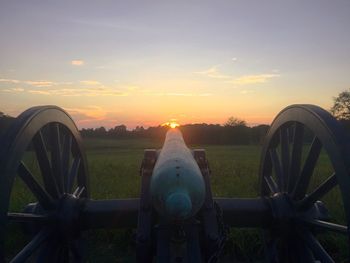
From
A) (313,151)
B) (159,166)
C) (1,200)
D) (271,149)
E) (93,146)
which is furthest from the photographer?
(93,146)

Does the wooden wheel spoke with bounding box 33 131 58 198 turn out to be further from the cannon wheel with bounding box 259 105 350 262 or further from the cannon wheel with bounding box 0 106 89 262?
the cannon wheel with bounding box 259 105 350 262

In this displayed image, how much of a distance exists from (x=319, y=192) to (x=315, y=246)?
53 centimetres

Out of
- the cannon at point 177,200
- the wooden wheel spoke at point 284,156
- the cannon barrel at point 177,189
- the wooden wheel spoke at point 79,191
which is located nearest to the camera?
the cannon barrel at point 177,189

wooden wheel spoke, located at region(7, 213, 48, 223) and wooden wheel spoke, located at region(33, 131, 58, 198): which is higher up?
wooden wheel spoke, located at region(33, 131, 58, 198)

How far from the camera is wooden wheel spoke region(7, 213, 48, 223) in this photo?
397cm

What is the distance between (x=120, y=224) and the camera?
493 cm

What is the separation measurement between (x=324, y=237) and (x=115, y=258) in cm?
302

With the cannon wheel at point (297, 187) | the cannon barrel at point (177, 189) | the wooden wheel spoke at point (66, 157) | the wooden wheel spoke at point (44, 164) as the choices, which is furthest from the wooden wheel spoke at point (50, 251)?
the cannon wheel at point (297, 187)

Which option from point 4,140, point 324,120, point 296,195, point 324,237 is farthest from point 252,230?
point 4,140

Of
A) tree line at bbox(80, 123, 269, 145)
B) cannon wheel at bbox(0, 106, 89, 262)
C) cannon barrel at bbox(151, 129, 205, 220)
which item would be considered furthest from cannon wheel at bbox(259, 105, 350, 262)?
tree line at bbox(80, 123, 269, 145)

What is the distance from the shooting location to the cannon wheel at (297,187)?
3799mm

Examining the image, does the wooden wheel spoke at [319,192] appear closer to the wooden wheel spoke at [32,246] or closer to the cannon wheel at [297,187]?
the cannon wheel at [297,187]

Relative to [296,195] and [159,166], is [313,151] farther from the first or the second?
[159,166]

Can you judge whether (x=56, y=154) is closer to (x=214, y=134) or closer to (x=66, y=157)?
(x=66, y=157)
